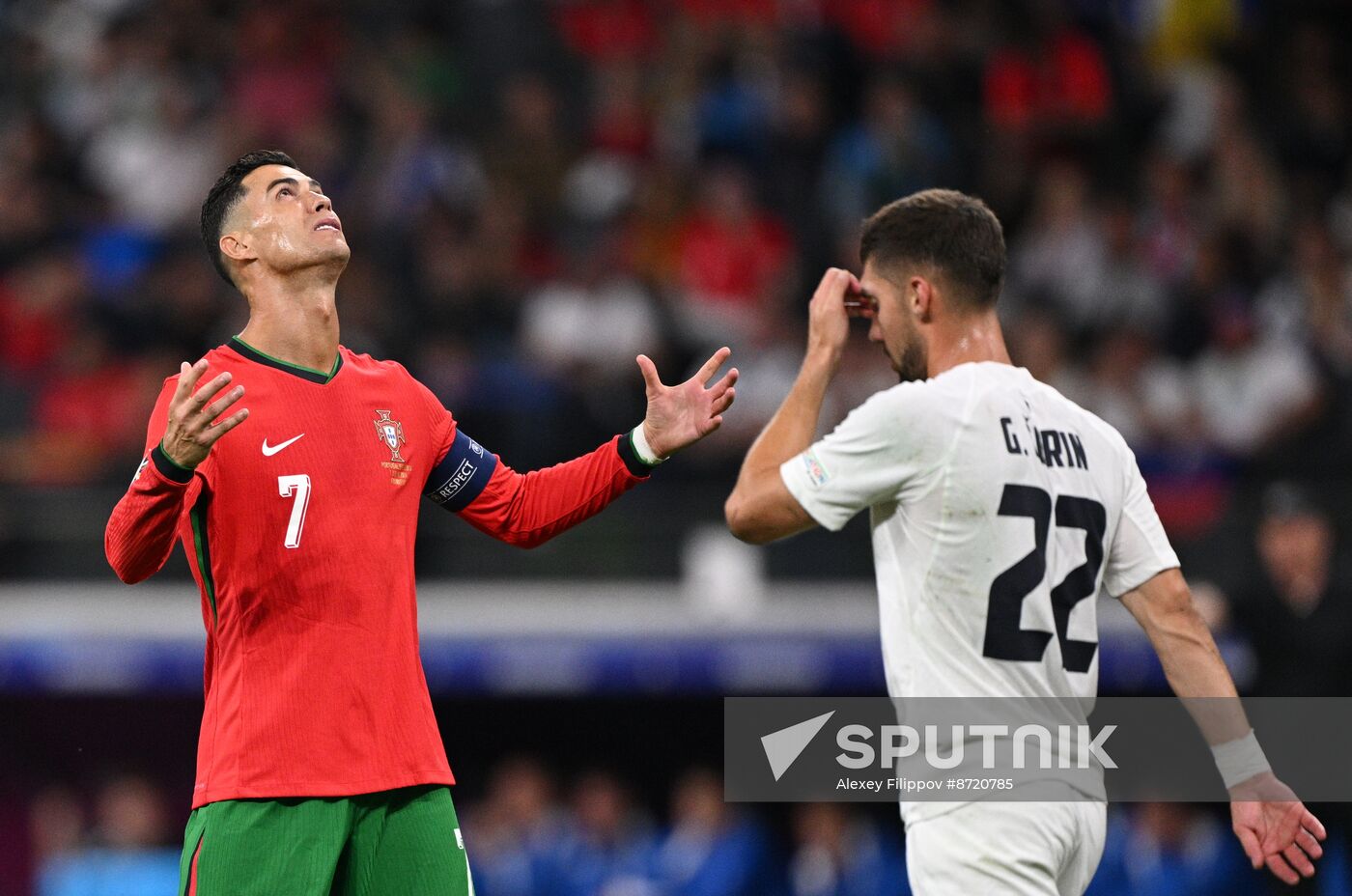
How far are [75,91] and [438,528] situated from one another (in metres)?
6.46

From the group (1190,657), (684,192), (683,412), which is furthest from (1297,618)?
(684,192)

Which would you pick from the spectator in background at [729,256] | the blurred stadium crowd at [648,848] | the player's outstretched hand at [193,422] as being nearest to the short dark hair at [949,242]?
the player's outstretched hand at [193,422]

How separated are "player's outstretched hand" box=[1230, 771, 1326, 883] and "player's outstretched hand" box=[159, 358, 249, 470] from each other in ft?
8.90

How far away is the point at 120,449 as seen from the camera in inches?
424

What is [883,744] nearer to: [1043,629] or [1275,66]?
[1043,629]

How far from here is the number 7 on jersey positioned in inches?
176

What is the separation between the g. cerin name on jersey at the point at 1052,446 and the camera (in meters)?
4.44

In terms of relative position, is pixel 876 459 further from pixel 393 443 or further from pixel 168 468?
pixel 168 468

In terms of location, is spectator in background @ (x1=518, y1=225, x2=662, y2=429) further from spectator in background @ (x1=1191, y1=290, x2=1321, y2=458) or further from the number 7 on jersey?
the number 7 on jersey

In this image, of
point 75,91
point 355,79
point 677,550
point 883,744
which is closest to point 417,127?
point 355,79

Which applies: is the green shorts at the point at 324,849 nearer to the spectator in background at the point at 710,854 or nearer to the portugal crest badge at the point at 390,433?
the portugal crest badge at the point at 390,433

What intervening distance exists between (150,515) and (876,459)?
175cm

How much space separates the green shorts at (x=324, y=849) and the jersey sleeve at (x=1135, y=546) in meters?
1.86

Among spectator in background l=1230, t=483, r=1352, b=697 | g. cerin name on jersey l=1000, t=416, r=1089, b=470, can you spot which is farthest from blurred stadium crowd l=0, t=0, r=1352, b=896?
g. cerin name on jersey l=1000, t=416, r=1089, b=470
